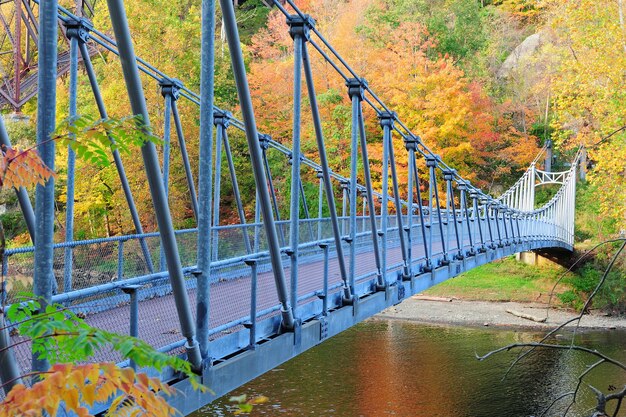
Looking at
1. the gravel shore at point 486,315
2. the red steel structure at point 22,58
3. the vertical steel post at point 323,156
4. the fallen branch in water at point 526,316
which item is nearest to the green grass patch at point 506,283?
the gravel shore at point 486,315

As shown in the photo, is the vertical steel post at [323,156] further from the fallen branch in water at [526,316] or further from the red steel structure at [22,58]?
the fallen branch in water at [526,316]

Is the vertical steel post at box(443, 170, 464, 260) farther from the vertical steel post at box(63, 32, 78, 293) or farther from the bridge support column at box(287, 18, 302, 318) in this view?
the vertical steel post at box(63, 32, 78, 293)

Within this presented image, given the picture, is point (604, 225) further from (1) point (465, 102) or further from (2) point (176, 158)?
(2) point (176, 158)

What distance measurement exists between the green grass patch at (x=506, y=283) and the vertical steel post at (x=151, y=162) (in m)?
22.2

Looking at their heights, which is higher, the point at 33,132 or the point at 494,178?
the point at 33,132

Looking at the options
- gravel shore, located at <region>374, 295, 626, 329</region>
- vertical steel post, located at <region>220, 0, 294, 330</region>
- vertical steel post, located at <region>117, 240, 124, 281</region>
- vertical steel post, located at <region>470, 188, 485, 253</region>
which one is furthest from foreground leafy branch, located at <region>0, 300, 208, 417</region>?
gravel shore, located at <region>374, 295, 626, 329</region>

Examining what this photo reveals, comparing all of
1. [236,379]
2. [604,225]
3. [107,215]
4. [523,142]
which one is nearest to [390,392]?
[236,379]

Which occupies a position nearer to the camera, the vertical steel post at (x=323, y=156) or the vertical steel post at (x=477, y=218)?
the vertical steel post at (x=323, y=156)

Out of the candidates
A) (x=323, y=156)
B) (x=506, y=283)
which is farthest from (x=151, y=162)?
(x=506, y=283)

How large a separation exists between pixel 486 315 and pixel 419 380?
28.8ft

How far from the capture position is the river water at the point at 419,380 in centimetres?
1332

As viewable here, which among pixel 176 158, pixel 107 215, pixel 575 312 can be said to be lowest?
pixel 575 312

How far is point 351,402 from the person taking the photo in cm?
1352

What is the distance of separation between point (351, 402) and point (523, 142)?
20.5 m
